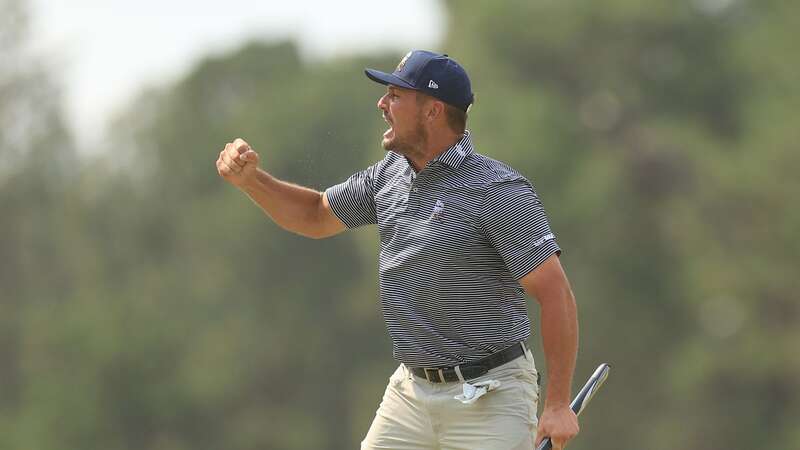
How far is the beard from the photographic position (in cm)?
652

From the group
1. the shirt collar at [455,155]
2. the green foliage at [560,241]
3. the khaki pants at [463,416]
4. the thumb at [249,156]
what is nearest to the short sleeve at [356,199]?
the thumb at [249,156]

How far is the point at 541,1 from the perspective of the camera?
121 ft

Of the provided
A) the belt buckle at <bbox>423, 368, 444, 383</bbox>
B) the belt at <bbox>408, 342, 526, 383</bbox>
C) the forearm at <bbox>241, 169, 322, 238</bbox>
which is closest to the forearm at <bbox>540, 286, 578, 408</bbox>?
the belt at <bbox>408, 342, 526, 383</bbox>

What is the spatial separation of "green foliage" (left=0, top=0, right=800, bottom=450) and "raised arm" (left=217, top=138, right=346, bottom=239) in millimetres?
21412

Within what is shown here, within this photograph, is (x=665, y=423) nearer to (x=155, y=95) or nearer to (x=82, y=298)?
(x=82, y=298)

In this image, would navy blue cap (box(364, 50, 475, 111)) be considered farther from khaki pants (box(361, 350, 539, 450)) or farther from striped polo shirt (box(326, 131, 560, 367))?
khaki pants (box(361, 350, 539, 450))

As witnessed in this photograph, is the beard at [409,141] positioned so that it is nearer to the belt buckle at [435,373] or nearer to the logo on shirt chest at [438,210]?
the logo on shirt chest at [438,210]

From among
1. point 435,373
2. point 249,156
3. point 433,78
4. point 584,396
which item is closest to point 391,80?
point 433,78

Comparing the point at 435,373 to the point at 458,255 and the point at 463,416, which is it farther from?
the point at 458,255

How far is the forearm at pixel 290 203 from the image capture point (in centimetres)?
714

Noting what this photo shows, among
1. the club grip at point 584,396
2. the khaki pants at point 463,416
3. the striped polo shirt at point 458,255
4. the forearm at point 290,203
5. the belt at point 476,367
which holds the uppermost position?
the forearm at point 290,203

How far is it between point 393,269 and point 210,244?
37795 millimetres

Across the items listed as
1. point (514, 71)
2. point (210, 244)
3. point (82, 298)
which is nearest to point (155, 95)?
point (210, 244)

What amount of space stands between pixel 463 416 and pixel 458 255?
0.64 m
